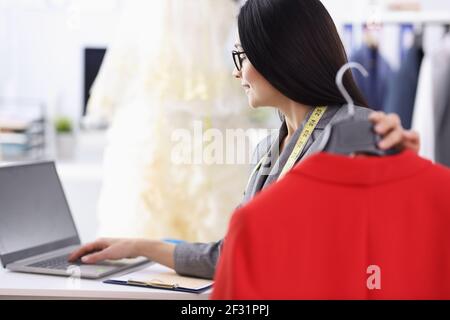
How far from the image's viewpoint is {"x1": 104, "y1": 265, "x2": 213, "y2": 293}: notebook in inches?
65.8

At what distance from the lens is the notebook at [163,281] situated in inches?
65.8

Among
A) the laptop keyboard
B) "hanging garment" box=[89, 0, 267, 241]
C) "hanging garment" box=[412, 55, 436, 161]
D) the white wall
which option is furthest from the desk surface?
the white wall

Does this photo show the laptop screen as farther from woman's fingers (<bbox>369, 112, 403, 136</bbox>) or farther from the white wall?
the white wall

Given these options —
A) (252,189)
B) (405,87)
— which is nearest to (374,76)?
(405,87)

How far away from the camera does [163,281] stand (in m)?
1.70

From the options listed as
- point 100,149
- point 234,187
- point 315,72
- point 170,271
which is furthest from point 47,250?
point 100,149

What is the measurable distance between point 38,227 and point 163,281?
425mm

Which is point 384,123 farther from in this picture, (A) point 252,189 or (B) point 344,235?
(A) point 252,189

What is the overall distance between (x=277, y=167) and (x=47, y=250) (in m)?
0.64

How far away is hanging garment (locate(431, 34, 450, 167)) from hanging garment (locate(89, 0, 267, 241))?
0.89 meters

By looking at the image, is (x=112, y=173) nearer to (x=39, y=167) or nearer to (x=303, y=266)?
(x=39, y=167)

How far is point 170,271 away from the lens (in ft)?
6.11

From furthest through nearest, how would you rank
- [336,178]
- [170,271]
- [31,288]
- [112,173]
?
[112,173] < [170,271] < [31,288] < [336,178]

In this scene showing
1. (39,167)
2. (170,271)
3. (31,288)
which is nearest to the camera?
A: (31,288)
